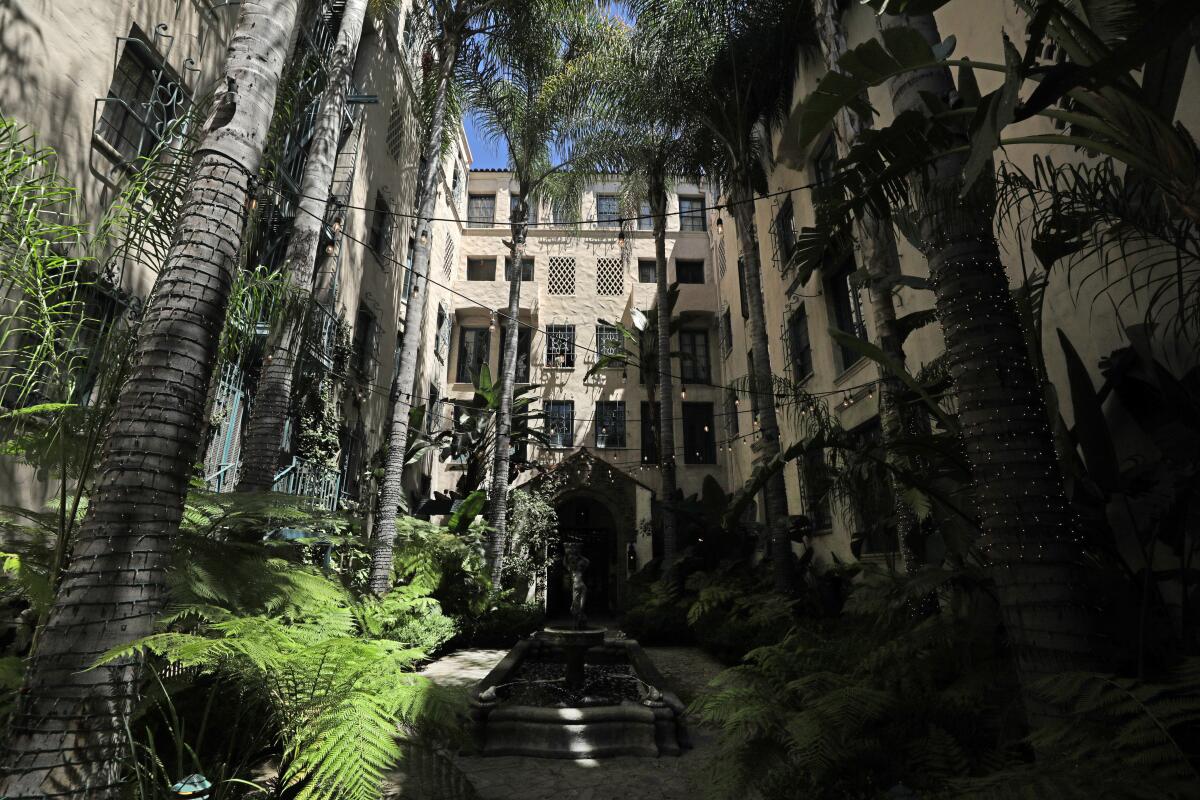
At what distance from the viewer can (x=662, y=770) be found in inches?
201

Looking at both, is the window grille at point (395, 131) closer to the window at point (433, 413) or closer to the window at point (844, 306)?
the window at point (433, 413)

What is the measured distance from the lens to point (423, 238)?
1011cm

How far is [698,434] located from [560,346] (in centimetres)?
629

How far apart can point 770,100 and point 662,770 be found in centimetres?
1256

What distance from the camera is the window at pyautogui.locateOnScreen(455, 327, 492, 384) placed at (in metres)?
21.9

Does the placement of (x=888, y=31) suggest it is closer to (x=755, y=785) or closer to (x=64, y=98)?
(x=755, y=785)

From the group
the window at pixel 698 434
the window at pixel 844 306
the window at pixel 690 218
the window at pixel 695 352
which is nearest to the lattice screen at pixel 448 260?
the window at pixel 695 352

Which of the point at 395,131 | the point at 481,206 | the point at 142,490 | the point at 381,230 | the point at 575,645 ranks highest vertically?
the point at 481,206

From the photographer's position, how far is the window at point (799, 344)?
13863 mm

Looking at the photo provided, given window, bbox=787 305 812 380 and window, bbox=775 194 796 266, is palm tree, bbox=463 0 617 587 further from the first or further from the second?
window, bbox=787 305 812 380

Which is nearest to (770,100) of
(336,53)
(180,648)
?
(336,53)

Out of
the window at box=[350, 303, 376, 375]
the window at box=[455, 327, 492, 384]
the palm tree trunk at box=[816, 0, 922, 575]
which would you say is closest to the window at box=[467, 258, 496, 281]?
the window at box=[455, 327, 492, 384]

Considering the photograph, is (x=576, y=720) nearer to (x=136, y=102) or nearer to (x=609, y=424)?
(x=136, y=102)

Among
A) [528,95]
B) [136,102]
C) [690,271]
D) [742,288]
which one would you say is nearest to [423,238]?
[136,102]
